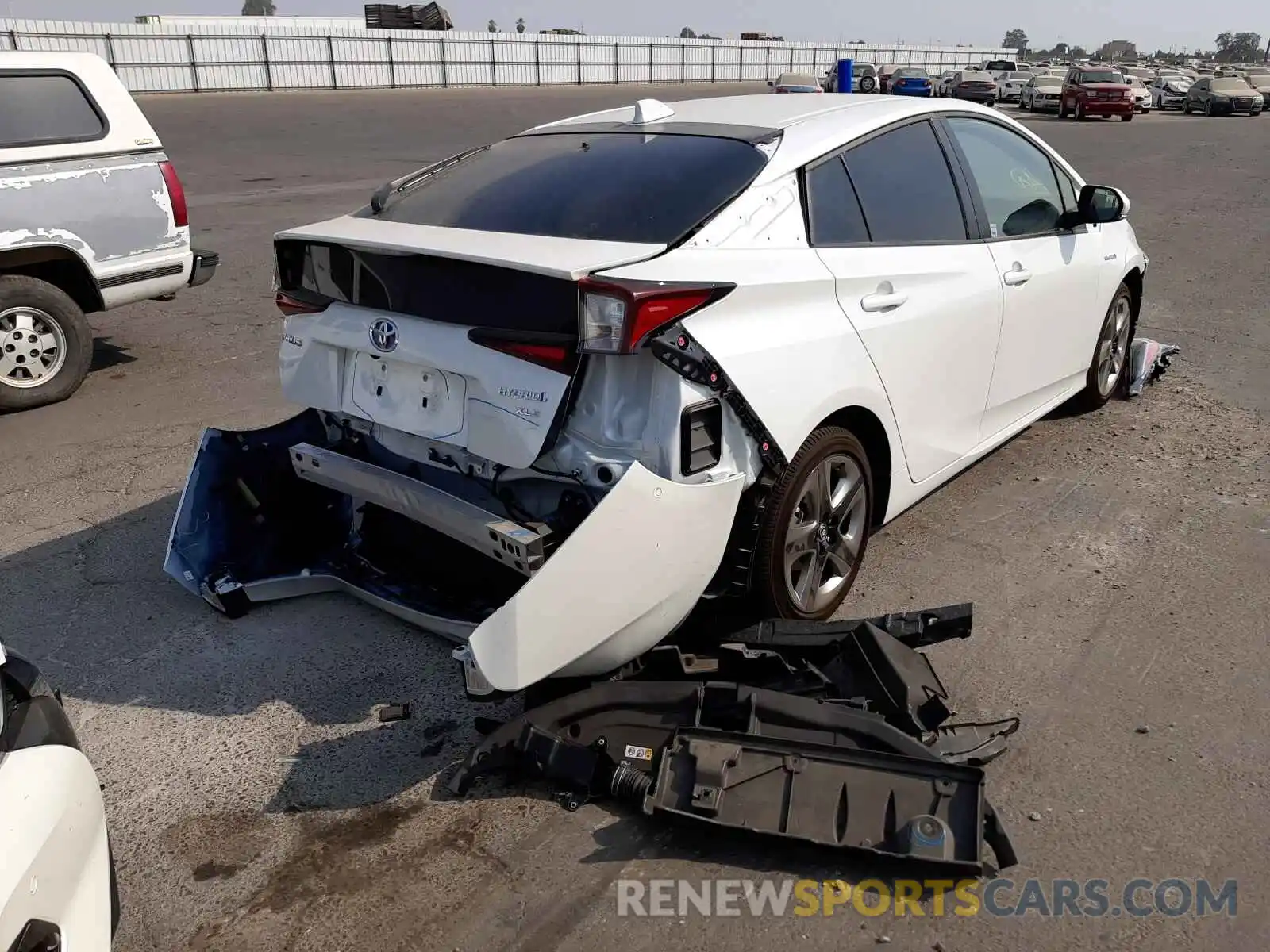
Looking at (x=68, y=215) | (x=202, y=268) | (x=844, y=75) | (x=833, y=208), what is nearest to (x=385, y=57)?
(x=844, y=75)

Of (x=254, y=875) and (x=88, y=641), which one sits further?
(x=88, y=641)

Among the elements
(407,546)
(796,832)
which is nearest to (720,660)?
(796,832)

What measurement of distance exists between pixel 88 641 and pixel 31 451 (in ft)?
8.24

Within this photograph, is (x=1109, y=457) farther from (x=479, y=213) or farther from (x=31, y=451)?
(x=31, y=451)

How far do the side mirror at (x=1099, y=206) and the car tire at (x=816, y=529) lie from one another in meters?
2.13

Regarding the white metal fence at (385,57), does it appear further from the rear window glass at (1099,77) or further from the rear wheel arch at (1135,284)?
the rear wheel arch at (1135,284)

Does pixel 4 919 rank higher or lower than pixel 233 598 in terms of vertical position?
higher

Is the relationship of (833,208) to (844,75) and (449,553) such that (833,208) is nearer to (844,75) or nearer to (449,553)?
(449,553)

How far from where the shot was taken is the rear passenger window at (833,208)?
3.59 m

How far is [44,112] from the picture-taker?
6656 millimetres

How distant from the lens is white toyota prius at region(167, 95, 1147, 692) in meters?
2.97

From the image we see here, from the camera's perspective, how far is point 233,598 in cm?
394

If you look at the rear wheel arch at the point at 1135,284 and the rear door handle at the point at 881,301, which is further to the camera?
the rear wheel arch at the point at 1135,284

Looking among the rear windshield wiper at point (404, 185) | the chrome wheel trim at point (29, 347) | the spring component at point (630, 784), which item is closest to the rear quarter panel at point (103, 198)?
the chrome wheel trim at point (29, 347)
